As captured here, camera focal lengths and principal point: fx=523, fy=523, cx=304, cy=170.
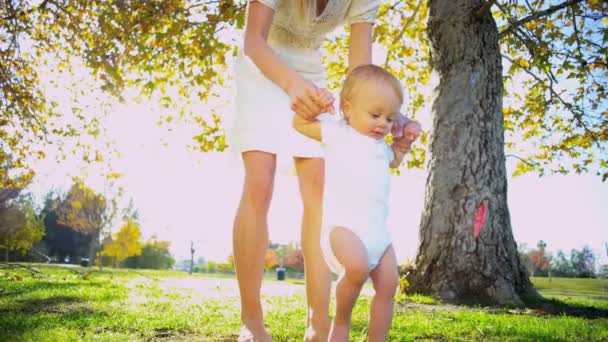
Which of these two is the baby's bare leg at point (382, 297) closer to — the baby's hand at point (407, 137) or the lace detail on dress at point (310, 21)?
the baby's hand at point (407, 137)

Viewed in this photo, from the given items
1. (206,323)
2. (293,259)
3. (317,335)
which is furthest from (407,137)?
(293,259)

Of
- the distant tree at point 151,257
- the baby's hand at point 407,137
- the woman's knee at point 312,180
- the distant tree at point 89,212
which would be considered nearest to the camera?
the baby's hand at point 407,137

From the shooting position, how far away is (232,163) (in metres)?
2.69

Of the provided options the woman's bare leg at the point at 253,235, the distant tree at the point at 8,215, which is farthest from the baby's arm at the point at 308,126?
the distant tree at the point at 8,215

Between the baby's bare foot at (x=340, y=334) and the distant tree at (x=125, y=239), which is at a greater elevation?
the distant tree at (x=125, y=239)

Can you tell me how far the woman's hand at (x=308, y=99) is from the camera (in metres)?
1.99

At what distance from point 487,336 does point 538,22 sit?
741 cm

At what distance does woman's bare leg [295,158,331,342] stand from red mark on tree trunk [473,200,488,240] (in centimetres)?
396

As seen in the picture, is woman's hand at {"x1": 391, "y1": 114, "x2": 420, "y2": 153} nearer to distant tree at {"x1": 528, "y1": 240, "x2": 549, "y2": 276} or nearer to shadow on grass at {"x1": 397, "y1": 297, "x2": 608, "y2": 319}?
shadow on grass at {"x1": 397, "y1": 297, "x2": 608, "y2": 319}

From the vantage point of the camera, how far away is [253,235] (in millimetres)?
2443

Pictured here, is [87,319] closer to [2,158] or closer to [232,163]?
[232,163]

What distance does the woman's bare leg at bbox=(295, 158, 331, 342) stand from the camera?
7.47ft

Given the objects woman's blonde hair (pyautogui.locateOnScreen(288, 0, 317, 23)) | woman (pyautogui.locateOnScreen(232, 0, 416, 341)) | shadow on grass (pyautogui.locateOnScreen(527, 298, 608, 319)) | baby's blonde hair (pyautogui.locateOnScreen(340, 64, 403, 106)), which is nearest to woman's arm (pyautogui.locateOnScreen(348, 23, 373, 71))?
woman (pyautogui.locateOnScreen(232, 0, 416, 341))

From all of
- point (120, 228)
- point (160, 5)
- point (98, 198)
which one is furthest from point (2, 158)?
point (120, 228)
